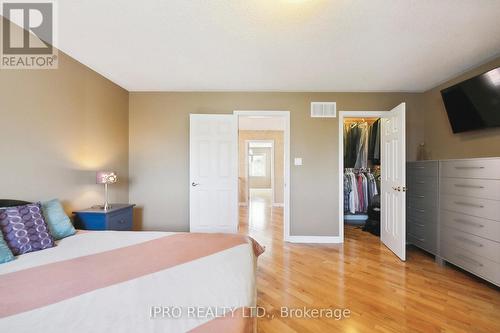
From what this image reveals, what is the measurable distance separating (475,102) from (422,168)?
2.99 feet

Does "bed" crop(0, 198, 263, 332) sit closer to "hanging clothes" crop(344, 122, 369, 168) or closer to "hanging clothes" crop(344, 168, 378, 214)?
"hanging clothes" crop(344, 168, 378, 214)

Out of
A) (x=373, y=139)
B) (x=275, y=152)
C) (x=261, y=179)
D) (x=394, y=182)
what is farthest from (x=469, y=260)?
(x=261, y=179)

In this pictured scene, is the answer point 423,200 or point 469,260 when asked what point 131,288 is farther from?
point 423,200

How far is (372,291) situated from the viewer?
1.98m

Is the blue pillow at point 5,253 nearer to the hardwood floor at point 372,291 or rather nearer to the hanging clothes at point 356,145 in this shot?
the hardwood floor at point 372,291

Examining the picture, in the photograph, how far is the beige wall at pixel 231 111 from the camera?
3.37 meters

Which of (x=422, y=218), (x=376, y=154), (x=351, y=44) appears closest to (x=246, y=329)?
(x=351, y=44)

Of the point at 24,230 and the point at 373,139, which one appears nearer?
the point at 24,230

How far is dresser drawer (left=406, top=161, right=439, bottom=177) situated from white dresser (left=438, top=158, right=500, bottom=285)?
84 mm

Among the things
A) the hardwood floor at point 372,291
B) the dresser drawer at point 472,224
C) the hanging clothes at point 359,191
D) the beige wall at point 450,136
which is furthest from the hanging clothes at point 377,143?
the hardwood floor at point 372,291

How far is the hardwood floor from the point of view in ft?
5.19

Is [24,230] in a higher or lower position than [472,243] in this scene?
higher

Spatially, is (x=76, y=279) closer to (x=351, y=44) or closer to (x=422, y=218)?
(x=351, y=44)

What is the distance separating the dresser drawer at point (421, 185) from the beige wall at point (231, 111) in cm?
62
